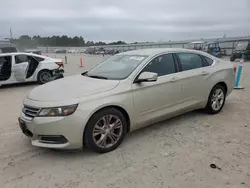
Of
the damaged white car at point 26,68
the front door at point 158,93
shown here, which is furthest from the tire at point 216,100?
the damaged white car at point 26,68

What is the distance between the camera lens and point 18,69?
29.6 ft

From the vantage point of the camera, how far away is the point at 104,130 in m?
3.34

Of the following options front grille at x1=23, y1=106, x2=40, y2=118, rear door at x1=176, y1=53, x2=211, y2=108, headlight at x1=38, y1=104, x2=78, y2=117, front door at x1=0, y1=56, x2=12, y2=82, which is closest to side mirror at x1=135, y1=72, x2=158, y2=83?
rear door at x1=176, y1=53, x2=211, y2=108

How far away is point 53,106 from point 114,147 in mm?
1109

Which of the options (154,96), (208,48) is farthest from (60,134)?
(208,48)

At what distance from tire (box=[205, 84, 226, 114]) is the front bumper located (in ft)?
9.63

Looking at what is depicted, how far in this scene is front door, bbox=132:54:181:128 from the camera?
3.68 metres

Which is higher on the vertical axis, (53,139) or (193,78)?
(193,78)

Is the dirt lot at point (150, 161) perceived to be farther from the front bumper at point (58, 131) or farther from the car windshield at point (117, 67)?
the car windshield at point (117, 67)

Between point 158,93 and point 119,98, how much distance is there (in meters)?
0.81

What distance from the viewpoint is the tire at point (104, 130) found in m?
3.20

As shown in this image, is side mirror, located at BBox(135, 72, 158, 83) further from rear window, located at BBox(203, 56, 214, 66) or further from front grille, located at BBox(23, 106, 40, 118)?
rear window, located at BBox(203, 56, 214, 66)

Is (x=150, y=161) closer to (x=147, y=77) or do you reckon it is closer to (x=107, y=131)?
(x=107, y=131)

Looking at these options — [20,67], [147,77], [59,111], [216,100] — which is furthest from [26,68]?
[216,100]
